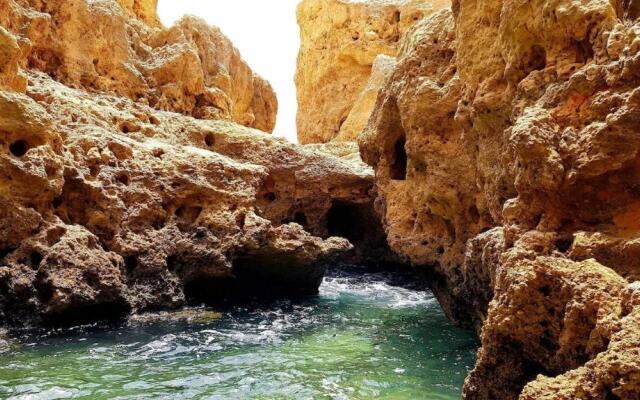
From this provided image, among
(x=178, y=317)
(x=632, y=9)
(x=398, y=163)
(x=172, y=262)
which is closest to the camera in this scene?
(x=632, y=9)

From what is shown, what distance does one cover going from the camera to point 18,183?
1030cm

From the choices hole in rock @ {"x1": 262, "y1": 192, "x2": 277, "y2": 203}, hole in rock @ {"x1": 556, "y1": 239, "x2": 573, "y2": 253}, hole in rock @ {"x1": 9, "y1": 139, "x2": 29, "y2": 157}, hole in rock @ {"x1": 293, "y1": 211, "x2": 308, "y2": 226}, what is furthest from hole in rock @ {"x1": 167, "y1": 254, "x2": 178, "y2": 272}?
hole in rock @ {"x1": 556, "y1": 239, "x2": 573, "y2": 253}

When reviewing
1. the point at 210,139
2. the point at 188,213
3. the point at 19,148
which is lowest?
the point at 188,213

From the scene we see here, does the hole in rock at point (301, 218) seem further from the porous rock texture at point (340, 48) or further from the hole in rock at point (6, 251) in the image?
the porous rock texture at point (340, 48)

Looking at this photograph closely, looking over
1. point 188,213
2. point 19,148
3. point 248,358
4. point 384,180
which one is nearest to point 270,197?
point 188,213

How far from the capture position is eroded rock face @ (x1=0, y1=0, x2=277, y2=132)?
15.0 meters

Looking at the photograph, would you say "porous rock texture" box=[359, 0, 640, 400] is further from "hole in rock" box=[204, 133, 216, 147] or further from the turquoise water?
"hole in rock" box=[204, 133, 216, 147]

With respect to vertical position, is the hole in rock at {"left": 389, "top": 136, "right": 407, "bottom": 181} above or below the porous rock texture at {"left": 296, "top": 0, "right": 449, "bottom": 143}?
below

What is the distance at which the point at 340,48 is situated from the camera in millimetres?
34188

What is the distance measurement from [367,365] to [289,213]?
11.7m

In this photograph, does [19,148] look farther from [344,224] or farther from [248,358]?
[344,224]

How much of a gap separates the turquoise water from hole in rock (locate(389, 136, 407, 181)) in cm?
388

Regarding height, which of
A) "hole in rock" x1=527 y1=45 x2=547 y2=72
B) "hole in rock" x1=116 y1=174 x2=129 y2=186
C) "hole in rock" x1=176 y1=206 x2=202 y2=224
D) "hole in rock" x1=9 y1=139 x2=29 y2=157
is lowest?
"hole in rock" x1=176 y1=206 x2=202 y2=224

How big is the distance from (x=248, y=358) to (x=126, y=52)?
44.3 feet
